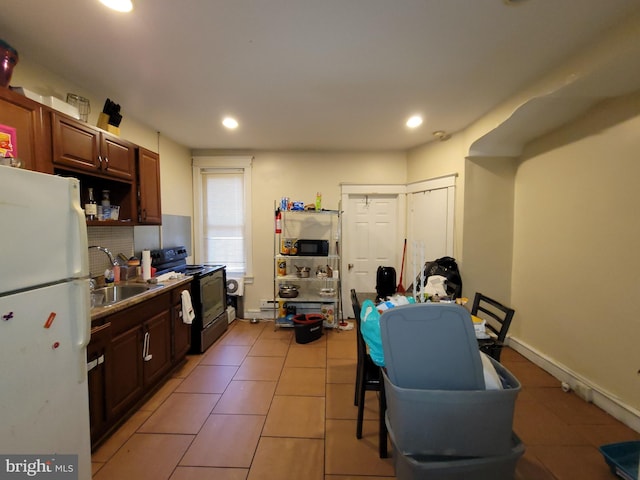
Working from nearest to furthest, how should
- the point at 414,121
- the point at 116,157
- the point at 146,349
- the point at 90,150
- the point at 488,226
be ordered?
the point at 90,150
the point at 146,349
the point at 116,157
the point at 414,121
the point at 488,226

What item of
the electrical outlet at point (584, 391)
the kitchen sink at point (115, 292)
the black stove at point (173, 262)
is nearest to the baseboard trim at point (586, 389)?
the electrical outlet at point (584, 391)

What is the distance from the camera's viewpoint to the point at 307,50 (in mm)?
1667

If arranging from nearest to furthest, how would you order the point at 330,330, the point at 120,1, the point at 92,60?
the point at 120,1 → the point at 92,60 → the point at 330,330

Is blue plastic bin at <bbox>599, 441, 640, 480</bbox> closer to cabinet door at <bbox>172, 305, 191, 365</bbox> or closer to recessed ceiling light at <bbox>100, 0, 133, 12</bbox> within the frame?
cabinet door at <bbox>172, 305, 191, 365</bbox>

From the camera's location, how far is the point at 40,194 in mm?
1069

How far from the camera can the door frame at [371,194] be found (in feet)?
12.5

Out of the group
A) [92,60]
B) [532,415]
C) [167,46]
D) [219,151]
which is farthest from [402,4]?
[219,151]

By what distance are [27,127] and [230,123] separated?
64.6 inches

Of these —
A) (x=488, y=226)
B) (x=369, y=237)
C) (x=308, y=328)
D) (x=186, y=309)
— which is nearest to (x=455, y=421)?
(x=308, y=328)

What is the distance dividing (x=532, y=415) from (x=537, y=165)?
2342 mm

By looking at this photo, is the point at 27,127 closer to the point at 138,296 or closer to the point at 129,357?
the point at 138,296

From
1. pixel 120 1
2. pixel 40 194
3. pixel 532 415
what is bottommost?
pixel 532 415

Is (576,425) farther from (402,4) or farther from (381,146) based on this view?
(381,146)

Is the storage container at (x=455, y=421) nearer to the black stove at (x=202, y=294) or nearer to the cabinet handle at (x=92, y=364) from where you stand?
the cabinet handle at (x=92, y=364)
